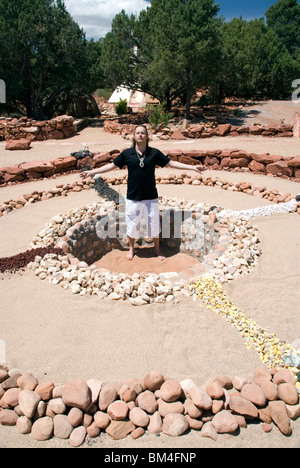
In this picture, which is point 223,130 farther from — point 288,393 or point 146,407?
point 146,407

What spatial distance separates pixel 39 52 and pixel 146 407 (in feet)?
66.2

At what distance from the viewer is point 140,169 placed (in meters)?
4.84

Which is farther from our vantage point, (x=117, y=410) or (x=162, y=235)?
(x=162, y=235)

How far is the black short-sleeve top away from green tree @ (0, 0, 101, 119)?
15861 millimetres

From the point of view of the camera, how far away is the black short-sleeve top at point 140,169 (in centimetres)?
483

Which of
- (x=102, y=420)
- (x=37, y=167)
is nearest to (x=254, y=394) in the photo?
(x=102, y=420)

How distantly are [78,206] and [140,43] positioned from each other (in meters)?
19.1

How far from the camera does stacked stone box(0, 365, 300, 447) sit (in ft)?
8.30

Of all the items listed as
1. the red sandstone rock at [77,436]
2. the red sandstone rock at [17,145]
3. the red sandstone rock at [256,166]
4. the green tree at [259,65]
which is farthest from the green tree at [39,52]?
the red sandstone rock at [77,436]

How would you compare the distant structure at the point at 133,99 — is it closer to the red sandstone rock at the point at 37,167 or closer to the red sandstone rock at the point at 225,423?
the red sandstone rock at the point at 37,167

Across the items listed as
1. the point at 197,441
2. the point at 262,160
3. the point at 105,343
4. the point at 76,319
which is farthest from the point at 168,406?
the point at 262,160

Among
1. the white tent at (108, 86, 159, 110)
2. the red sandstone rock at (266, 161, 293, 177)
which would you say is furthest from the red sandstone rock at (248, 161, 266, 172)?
the white tent at (108, 86, 159, 110)

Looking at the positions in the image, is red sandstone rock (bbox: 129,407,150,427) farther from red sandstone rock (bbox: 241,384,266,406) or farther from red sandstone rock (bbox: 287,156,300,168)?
red sandstone rock (bbox: 287,156,300,168)

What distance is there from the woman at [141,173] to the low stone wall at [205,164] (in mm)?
4281
